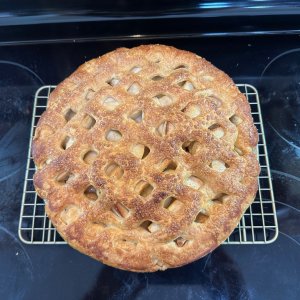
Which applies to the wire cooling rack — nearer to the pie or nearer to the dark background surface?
the dark background surface

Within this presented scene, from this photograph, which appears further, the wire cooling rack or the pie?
the wire cooling rack

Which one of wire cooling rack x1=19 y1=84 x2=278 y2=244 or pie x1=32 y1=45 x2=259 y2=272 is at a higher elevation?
pie x1=32 y1=45 x2=259 y2=272

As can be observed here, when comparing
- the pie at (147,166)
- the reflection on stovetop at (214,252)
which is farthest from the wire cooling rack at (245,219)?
the pie at (147,166)

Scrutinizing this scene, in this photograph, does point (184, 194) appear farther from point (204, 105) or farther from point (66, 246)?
point (66, 246)

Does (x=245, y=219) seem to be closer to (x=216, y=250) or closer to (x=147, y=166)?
(x=216, y=250)

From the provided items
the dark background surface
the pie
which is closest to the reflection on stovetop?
the dark background surface

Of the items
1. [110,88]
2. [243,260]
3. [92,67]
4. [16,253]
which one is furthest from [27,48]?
[243,260]

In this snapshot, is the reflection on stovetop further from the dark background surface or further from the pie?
the pie
